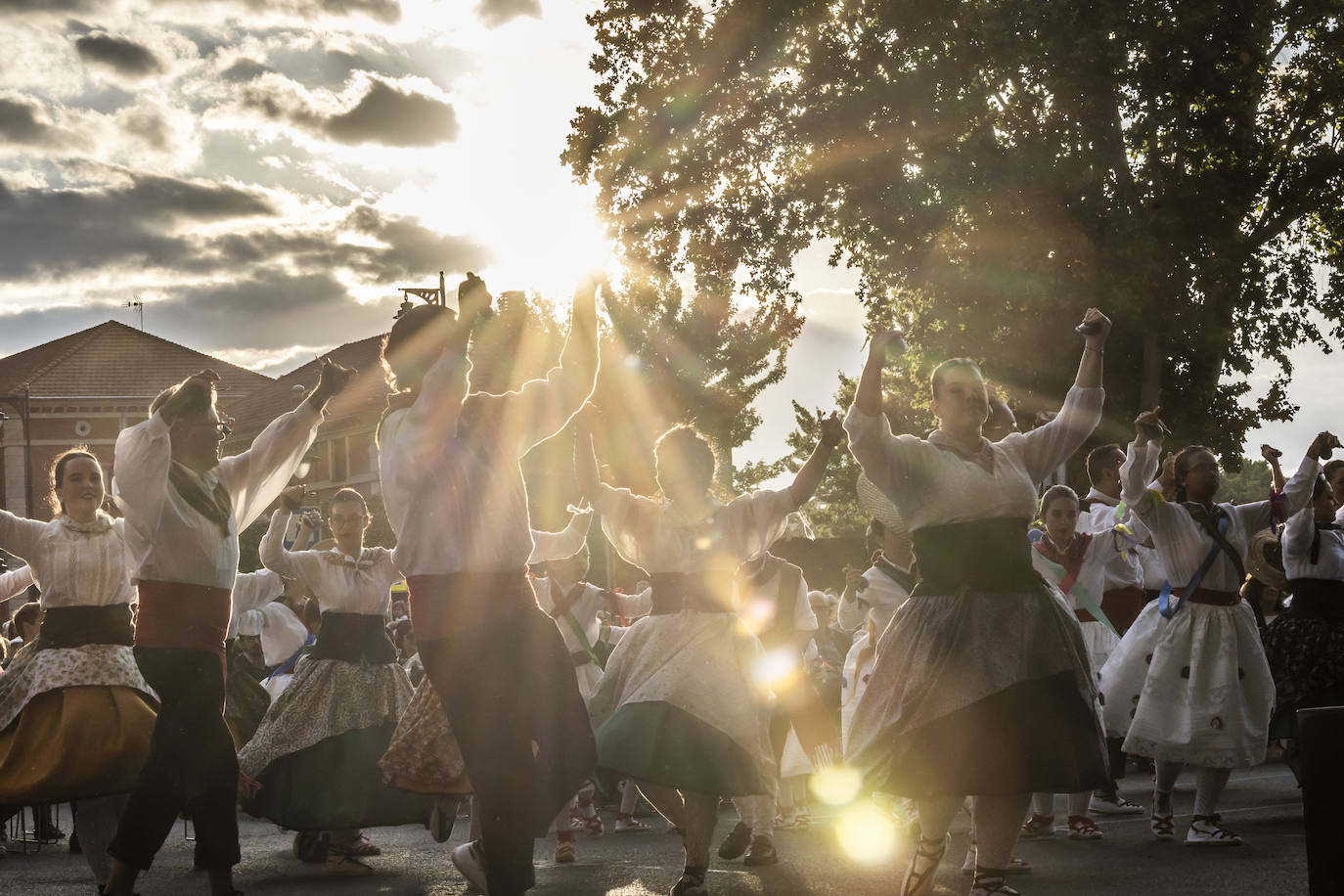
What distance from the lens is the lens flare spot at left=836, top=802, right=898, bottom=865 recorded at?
7.99m

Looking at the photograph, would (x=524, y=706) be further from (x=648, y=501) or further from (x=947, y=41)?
(x=947, y=41)

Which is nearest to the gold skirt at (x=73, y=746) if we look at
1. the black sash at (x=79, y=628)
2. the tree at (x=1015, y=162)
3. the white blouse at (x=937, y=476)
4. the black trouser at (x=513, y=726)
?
the black sash at (x=79, y=628)

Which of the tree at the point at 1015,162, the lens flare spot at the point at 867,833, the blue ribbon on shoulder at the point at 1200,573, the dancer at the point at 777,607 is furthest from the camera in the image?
the tree at the point at 1015,162

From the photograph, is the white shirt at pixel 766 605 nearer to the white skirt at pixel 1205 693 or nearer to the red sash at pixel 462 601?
the white skirt at pixel 1205 693

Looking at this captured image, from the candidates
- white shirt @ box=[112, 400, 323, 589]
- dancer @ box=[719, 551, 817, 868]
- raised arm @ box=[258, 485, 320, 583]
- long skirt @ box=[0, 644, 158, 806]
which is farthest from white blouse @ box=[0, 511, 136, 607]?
dancer @ box=[719, 551, 817, 868]

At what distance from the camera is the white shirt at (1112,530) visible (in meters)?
10.6

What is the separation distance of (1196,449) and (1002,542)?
3.24m

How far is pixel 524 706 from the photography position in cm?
496

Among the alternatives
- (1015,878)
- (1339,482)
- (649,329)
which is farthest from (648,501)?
(649,329)

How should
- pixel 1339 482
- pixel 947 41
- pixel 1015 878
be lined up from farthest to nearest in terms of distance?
1. pixel 947 41
2. pixel 1339 482
3. pixel 1015 878

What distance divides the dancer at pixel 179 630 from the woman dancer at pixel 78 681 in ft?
4.77

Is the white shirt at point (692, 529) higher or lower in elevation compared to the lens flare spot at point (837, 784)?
higher

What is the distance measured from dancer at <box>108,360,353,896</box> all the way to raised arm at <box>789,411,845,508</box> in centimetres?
205

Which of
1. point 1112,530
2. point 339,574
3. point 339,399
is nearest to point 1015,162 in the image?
point 1112,530
